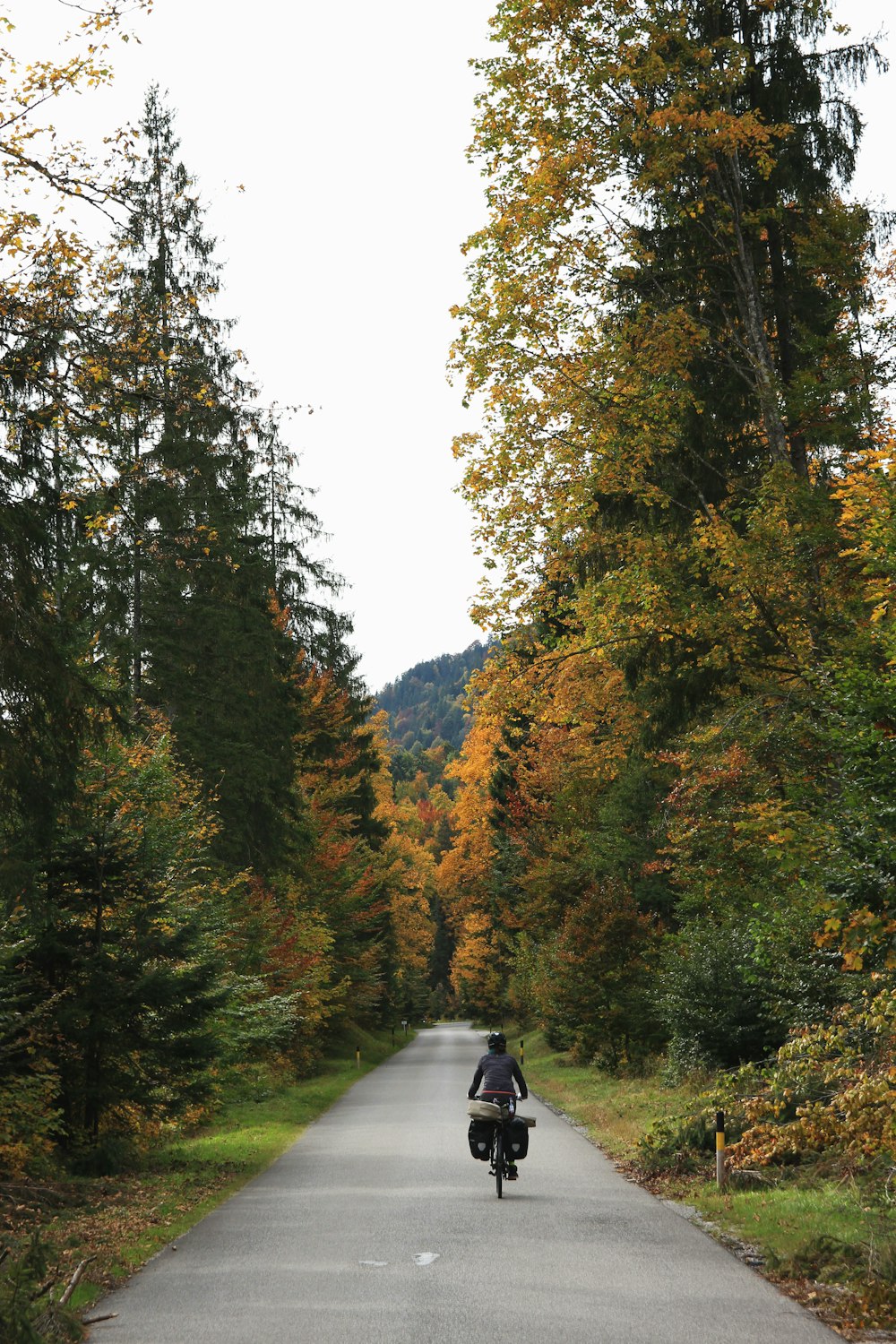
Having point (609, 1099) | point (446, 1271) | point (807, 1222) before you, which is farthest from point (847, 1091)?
point (609, 1099)

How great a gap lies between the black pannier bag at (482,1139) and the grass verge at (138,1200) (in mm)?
2722

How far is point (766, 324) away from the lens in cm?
1812

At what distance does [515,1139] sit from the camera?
1355 centimetres

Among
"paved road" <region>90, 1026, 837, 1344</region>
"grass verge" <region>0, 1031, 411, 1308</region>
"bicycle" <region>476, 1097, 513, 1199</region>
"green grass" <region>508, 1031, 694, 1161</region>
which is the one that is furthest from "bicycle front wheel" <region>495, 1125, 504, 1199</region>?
"green grass" <region>508, 1031, 694, 1161</region>

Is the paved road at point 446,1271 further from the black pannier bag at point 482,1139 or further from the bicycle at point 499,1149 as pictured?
the black pannier bag at point 482,1139

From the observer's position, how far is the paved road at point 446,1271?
23.9 feet

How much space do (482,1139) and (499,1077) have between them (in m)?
0.68

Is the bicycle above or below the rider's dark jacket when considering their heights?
below

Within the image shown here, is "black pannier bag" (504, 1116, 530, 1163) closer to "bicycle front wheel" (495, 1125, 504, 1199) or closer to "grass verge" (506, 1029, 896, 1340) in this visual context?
"bicycle front wheel" (495, 1125, 504, 1199)

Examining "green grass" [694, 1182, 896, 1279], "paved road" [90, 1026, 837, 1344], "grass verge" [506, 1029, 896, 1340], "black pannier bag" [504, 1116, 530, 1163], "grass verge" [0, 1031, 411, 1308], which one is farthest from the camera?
"black pannier bag" [504, 1116, 530, 1163]

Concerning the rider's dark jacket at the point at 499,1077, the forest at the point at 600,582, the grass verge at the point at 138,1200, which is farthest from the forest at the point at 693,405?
the grass verge at the point at 138,1200

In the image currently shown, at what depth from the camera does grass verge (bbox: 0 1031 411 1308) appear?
947cm

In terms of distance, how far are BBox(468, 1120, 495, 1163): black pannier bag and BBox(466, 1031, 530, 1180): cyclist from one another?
26 cm

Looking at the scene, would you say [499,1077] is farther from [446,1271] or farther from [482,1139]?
[446,1271]
